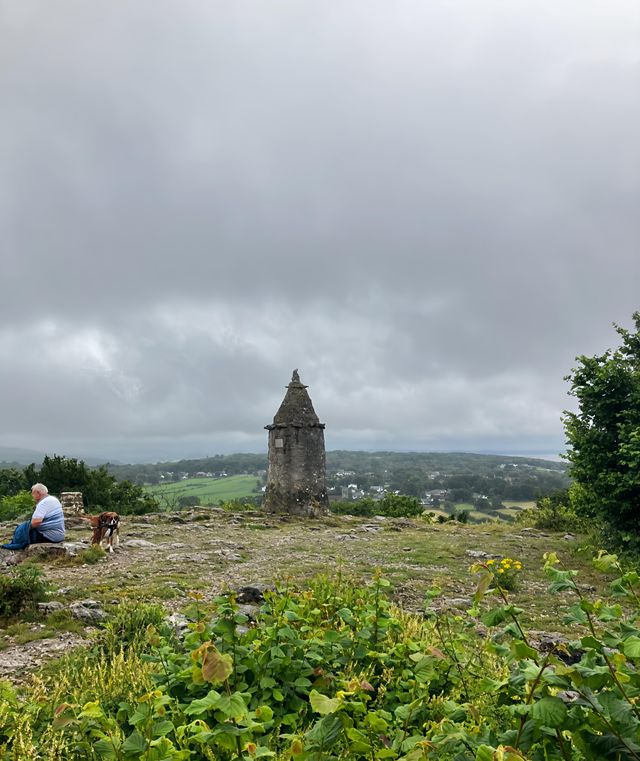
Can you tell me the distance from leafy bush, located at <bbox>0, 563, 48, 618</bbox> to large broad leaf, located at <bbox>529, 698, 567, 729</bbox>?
812cm

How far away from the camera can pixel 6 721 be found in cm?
387

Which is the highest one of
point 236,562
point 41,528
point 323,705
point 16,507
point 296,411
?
point 296,411

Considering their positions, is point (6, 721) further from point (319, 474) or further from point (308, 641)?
point (319, 474)

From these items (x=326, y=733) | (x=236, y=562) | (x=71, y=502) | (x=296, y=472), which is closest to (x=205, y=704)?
(x=326, y=733)

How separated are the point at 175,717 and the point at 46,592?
20.7 feet

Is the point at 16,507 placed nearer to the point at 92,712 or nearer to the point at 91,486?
the point at 91,486

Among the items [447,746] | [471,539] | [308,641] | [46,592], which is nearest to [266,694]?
[308,641]

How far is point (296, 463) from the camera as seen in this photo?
26.0m

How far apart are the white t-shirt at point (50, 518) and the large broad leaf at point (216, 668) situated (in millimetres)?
12275

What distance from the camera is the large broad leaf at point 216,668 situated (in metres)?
2.28

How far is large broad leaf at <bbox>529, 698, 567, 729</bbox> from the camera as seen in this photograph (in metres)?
2.36

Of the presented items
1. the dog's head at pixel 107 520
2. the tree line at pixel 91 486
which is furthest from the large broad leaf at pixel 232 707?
the tree line at pixel 91 486

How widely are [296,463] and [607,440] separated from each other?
50.6 feet

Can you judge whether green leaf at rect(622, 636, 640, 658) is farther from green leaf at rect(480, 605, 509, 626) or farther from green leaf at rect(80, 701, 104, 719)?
green leaf at rect(80, 701, 104, 719)
